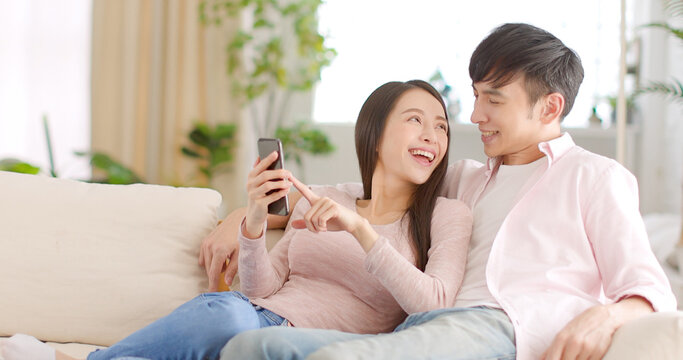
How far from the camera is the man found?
114 cm

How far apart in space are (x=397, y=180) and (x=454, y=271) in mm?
A: 322

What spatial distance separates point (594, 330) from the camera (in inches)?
45.2

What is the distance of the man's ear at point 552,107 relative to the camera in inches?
58.9

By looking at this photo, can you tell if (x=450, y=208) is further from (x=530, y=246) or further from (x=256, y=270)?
(x=256, y=270)

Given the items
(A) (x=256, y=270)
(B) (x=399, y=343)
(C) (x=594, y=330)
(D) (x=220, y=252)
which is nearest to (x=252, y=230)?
(A) (x=256, y=270)

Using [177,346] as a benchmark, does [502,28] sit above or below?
above

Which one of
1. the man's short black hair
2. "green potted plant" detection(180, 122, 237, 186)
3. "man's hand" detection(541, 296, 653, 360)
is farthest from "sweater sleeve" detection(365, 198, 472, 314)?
"green potted plant" detection(180, 122, 237, 186)

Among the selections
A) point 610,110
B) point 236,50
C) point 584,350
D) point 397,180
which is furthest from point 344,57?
point 584,350

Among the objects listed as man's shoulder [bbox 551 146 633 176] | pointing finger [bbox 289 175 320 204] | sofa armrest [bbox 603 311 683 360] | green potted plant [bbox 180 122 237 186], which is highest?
man's shoulder [bbox 551 146 633 176]

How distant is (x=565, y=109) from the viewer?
1.53 meters

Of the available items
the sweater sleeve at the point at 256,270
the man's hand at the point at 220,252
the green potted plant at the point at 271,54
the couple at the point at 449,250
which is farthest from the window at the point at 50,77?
the sweater sleeve at the point at 256,270

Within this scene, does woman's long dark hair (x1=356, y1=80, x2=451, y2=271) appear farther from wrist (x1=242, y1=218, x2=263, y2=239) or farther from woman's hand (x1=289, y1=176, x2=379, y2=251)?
wrist (x1=242, y1=218, x2=263, y2=239)

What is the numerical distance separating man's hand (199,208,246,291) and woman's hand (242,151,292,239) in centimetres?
21

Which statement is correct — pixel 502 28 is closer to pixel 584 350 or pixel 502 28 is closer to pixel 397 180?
pixel 397 180
